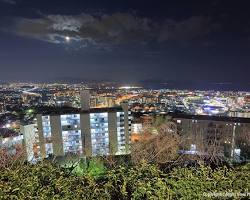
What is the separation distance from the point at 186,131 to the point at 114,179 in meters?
20.4

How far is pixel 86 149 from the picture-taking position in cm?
2025

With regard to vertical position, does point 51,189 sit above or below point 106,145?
above

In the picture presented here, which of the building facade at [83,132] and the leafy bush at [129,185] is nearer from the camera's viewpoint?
the leafy bush at [129,185]

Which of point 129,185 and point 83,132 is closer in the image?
point 129,185

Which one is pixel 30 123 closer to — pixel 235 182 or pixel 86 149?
pixel 86 149

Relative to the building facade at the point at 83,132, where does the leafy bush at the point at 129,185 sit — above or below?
above

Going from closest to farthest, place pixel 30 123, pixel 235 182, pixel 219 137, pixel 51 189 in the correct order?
pixel 51 189 < pixel 235 182 < pixel 219 137 < pixel 30 123

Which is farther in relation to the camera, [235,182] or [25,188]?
[235,182]

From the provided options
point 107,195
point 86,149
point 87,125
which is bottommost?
point 86,149

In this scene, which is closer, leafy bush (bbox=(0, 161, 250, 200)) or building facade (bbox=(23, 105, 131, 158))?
leafy bush (bbox=(0, 161, 250, 200))

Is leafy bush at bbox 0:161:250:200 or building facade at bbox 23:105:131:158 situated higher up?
leafy bush at bbox 0:161:250:200

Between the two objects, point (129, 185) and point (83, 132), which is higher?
point (129, 185)

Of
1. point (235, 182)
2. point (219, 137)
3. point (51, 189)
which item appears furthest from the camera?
point (219, 137)

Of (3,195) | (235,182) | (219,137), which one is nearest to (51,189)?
(3,195)
